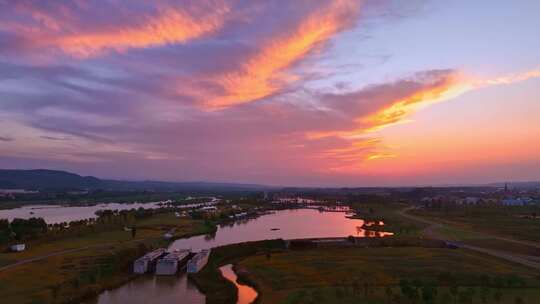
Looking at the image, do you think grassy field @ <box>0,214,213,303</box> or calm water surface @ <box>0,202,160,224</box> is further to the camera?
calm water surface @ <box>0,202,160,224</box>

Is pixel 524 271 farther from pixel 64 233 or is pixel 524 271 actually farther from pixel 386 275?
Answer: pixel 64 233

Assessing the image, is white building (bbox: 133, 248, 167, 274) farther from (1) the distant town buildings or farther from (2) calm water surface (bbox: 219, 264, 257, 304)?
(1) the distant town buildings

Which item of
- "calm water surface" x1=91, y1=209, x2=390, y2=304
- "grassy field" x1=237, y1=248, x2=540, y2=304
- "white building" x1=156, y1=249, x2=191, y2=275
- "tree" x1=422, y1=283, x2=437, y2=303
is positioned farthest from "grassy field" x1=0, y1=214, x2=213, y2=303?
"tree" x1=422, y1=283, x2=437, y2=303

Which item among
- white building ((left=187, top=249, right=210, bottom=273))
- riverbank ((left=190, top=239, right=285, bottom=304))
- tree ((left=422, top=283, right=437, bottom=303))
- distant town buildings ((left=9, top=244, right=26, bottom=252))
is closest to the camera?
tree ((left=422, top=283, right=437, bottom=303))

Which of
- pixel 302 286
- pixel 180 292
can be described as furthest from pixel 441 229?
pixel 180 292

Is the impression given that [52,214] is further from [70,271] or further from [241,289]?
[241,289]

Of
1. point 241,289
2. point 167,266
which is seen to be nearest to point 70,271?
point 167,266

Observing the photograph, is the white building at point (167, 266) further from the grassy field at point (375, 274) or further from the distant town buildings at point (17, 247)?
the distant town buildings at point (17, 247)
